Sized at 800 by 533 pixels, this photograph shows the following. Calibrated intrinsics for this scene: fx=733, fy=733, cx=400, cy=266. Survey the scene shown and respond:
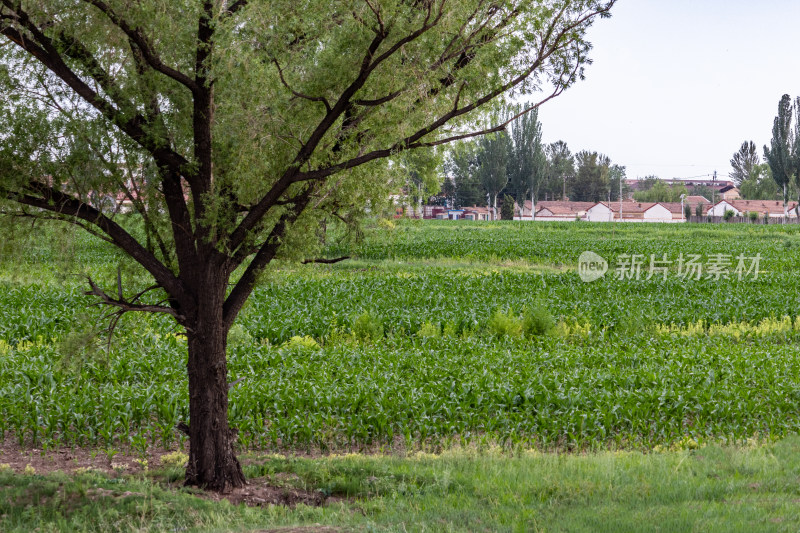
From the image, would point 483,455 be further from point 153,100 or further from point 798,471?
point 153,100

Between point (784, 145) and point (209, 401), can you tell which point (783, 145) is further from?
point (209, 401)

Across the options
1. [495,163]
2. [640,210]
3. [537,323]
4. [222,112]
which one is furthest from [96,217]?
[640,210]

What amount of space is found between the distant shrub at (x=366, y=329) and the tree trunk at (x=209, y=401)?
27.3 feet

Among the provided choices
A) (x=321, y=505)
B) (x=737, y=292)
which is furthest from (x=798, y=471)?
(x=737, y=292)

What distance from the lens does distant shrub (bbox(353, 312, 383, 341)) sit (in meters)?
15.7

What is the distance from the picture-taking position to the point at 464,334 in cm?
1612

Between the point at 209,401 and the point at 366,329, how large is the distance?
8.82m

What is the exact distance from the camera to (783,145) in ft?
258

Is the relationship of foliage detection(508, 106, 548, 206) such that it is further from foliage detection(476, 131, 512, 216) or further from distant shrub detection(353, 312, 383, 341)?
distant shrub detection(353, 312, 383, 341)

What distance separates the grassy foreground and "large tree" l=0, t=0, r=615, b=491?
89 centimetres

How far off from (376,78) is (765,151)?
85906mm

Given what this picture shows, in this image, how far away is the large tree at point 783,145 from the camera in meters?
78.6

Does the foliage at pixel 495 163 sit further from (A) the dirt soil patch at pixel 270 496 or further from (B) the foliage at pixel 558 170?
(A) the dirt soil patch at pixel 270 496

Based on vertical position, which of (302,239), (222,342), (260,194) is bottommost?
(222,342)
